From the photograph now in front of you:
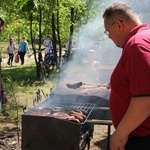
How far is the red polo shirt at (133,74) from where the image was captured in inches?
73.0

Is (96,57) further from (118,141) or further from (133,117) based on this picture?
(133,117)

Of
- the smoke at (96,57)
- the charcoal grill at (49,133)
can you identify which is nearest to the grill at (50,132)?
the charcoal grill at (49,133)

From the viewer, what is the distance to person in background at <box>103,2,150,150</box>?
1870 millimetres

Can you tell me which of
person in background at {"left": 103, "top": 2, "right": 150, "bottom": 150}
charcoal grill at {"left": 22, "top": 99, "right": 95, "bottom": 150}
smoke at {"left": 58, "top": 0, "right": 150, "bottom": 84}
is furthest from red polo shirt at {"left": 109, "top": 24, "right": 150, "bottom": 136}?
smoke at {"left": 58, "top": 0, "right": 150, "bottom": 84}

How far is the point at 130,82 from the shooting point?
195cm

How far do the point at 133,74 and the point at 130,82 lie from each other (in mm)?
80

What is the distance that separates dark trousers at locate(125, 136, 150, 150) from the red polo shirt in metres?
0.05

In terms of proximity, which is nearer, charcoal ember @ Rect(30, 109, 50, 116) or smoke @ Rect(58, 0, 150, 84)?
charcoal ember @ Rect(30, 109, 50, 116)

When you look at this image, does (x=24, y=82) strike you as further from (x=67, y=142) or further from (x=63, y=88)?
(x=67, y=142)

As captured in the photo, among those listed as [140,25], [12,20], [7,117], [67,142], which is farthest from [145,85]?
[12,20]

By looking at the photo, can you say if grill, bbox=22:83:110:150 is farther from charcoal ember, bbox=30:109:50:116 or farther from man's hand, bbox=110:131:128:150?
man's hand, bbox=110:131:128:150

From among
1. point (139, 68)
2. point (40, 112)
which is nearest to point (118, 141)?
point (139, 68)

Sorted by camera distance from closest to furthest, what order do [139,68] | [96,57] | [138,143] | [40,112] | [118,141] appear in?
[139,68], [118,141], [138,143], [40,112], [96,57]

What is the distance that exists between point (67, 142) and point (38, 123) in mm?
465
